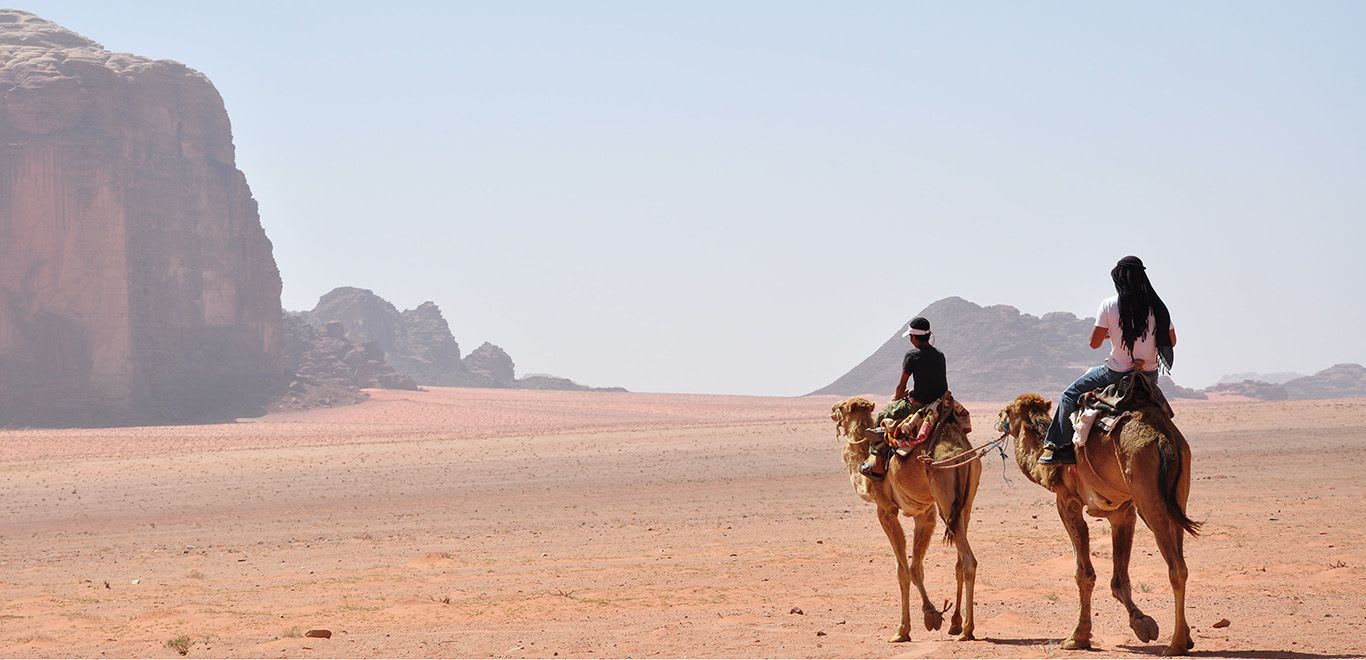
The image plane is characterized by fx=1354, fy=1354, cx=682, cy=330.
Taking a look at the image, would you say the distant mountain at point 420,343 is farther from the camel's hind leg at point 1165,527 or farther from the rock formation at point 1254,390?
the camel's hind leg at point 1165,527

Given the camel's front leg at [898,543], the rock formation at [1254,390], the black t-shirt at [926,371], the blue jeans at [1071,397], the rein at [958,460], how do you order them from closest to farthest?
the blue jeans at [1071,397]
the rein at [958,460]
the black t-shirt at [926,371]
the camel's front leg at [898,543]
the rock formation at [1254,390]

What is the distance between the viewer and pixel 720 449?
4219 centimetres

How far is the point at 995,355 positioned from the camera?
15088cm

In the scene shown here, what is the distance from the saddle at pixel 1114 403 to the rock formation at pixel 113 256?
7358cm

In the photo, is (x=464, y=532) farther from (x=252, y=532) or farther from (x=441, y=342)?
(x=441, y=342)

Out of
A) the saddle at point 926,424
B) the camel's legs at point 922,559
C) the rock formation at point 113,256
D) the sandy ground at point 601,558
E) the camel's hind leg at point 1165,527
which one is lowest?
the sandy ground at point 601,558

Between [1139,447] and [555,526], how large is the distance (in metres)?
15.5

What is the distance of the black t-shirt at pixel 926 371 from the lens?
1075 cm

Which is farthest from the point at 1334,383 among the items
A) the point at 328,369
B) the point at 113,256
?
the point at 113,256

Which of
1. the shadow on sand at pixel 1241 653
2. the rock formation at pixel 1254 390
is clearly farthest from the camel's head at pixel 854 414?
the rock formation at pixel 1254 390

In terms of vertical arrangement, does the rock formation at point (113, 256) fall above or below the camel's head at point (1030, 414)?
above

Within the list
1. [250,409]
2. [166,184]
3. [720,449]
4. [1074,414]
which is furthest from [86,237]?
[1074,414]

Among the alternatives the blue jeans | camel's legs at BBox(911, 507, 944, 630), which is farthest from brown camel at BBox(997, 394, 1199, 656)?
camel's legs at BBox(911, 507, 944, 630)

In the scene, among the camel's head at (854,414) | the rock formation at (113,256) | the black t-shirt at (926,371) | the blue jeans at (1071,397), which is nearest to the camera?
the blue jeans at (1071,397)
